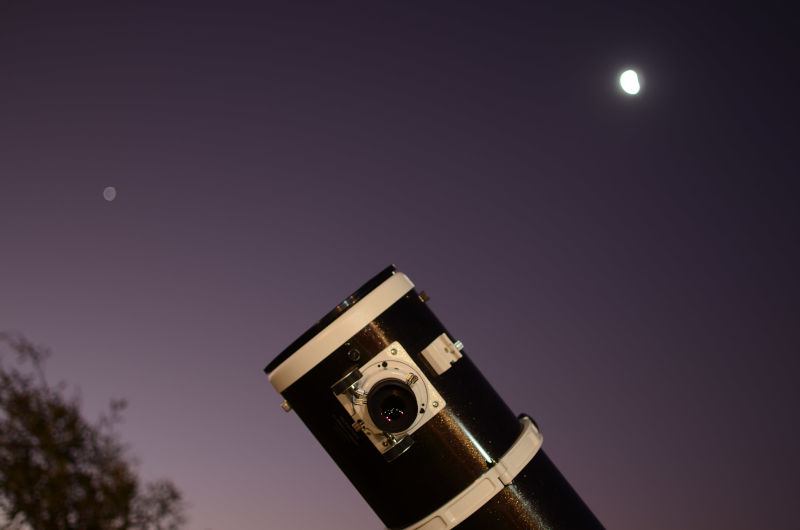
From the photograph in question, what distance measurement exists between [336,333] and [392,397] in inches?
11.5

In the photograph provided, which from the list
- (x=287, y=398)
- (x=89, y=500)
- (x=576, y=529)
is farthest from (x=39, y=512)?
(x=576, y=529)

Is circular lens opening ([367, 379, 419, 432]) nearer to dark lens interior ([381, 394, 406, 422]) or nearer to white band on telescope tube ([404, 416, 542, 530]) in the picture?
dark lens interior ([381, 394, 406, 422])

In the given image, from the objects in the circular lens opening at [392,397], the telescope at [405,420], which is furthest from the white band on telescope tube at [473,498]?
the circular lens opening at [392,397]

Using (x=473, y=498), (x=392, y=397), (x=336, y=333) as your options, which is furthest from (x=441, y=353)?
(x=473, y=498)

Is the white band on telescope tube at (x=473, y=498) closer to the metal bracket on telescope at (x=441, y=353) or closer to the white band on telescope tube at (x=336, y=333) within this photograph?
the metal bracket on telescope at (x=441, y=353)

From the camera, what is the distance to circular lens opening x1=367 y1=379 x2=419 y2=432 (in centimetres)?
201

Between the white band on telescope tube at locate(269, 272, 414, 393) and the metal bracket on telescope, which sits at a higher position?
the white band on telescope tube at locate(269, 272, 414, 393)

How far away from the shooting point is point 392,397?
6.68 ft

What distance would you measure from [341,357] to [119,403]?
8.37 meters

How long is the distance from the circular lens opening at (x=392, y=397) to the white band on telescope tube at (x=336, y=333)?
21 cm

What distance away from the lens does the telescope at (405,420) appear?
206cm

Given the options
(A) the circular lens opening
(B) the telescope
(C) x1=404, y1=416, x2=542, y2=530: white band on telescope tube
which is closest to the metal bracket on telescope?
(B) the telescope

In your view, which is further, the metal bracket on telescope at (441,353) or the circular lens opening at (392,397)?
the metal bracket on telescope at (441,353)

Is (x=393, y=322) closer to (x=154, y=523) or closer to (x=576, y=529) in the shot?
(x=576, y=529)
